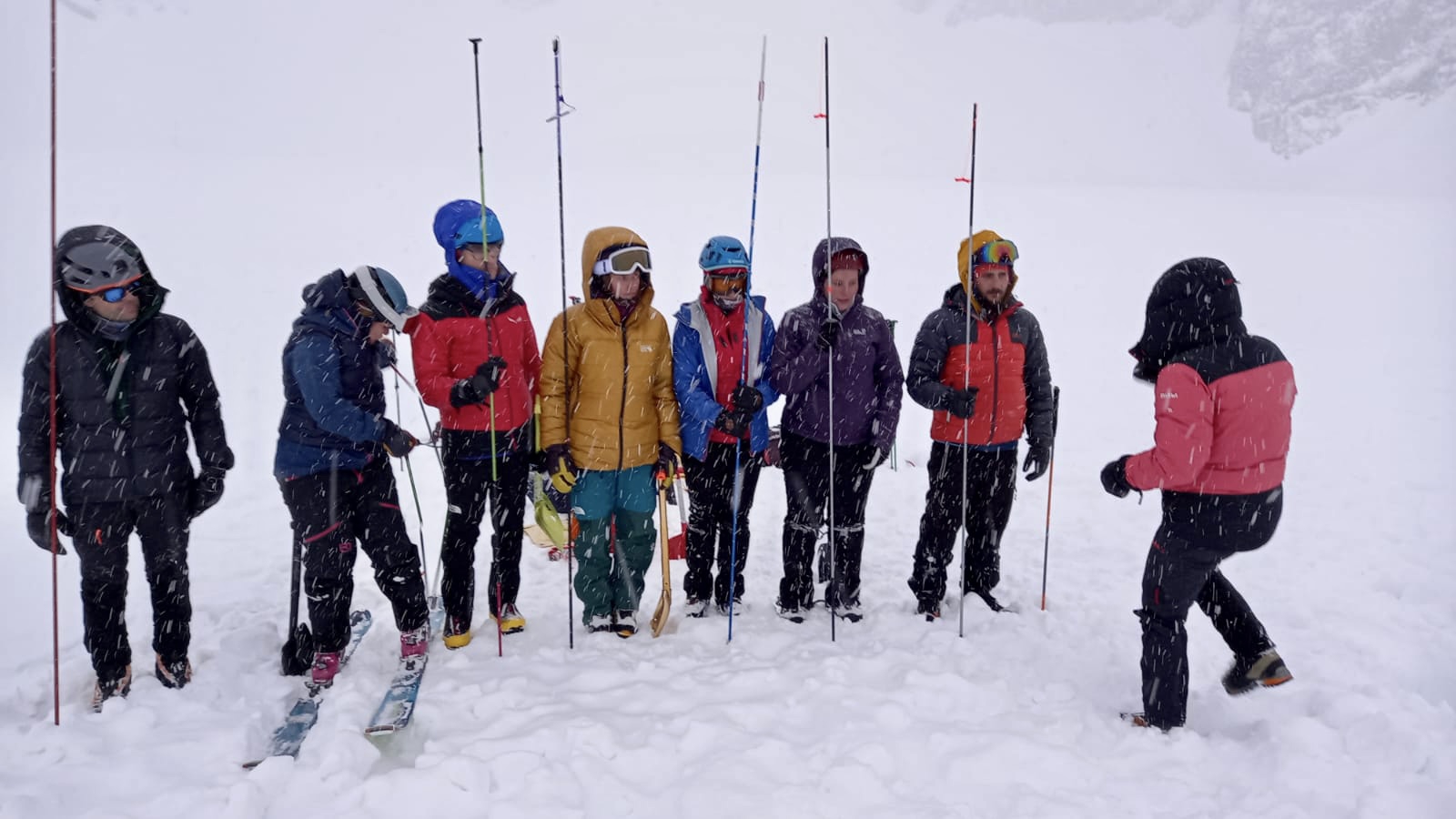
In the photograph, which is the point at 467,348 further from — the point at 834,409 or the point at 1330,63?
the point at 1330,63

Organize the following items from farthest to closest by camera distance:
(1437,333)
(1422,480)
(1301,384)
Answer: (1437,333)
(1301,384)
(1422,480)

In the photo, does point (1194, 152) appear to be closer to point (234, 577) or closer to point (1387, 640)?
point (1387, 640)

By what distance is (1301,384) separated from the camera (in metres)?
12.0

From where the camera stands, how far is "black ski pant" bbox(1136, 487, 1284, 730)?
3.05m

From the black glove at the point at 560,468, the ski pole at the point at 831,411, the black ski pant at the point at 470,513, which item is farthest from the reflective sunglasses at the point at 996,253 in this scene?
the black ski pant at the point at 470,513

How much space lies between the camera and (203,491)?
358 centimetres

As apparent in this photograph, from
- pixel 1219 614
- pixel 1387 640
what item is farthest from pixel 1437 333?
pixel 1219 614

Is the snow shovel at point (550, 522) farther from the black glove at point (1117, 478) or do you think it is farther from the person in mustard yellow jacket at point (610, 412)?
the black glove at point (1117, 478)

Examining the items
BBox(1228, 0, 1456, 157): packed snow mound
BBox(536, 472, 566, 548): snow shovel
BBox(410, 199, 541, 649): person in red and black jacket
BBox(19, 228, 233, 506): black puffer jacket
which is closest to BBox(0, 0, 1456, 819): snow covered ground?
BBox(536, 472, 566, 548): snow shovel

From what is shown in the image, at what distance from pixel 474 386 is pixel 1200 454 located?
327 cm

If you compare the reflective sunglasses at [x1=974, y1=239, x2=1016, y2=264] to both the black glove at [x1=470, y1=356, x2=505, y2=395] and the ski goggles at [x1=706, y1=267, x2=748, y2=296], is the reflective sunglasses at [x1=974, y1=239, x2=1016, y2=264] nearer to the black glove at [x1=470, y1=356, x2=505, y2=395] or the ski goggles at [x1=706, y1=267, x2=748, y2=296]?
the ski goggles at [x1=706, y1=267, x2=748, y2=296]

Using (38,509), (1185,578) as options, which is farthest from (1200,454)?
(38,509)

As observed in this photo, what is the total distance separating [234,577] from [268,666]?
5.10 ft

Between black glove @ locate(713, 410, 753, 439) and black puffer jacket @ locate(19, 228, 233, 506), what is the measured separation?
8.29 feet
